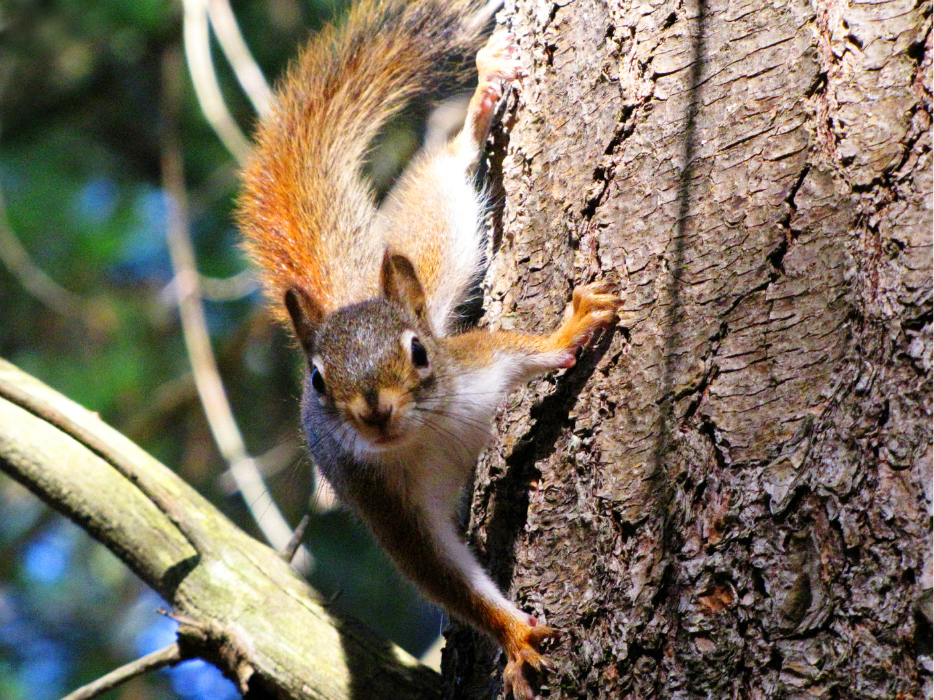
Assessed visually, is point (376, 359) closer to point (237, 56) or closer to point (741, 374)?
point (741, 374)

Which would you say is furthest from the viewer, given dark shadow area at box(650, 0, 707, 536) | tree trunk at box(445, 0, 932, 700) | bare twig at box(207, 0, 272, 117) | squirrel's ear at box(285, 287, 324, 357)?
Answer: bare twig at box(207, 0, 272, 117)

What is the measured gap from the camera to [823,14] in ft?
4.17

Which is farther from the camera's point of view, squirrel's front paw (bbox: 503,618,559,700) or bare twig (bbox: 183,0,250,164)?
bare twig (bbox: 183,0,250,164)

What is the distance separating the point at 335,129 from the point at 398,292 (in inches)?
26.6

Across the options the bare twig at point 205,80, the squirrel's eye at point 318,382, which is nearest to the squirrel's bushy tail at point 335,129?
the bare twig at point 205,80

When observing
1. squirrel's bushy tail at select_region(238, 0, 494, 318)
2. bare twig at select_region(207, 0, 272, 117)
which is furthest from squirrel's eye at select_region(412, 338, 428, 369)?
bare twig at select_region(207, 0, 272, 117)

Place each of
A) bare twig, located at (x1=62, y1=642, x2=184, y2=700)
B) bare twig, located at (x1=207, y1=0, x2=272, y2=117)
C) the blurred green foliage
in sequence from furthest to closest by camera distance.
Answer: the blurred green foliage < bare twig, located at (x1=207, y1=0, x2=272, y2=117) < bare twig, located at (x1=62, y1=642, x2=184, y2=700)

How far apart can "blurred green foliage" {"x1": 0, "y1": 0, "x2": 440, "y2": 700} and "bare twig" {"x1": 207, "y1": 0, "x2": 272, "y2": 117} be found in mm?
835

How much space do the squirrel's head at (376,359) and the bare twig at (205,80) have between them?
32.4 inches

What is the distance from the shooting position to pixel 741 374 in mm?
1248

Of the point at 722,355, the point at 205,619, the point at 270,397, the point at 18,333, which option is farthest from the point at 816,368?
the point at 18,333

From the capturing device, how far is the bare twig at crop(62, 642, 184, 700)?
1627mm

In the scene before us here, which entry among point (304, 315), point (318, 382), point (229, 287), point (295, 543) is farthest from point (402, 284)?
point (229, 287)

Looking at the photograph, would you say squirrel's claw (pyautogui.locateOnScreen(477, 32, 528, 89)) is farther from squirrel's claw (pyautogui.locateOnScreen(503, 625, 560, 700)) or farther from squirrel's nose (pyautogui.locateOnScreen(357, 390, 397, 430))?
squirrel's claw (pyautogui.locateOnScreen(503, 625, 560, 700))
